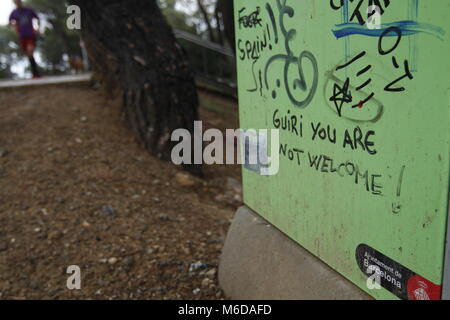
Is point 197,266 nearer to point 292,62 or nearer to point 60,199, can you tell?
point 60,199

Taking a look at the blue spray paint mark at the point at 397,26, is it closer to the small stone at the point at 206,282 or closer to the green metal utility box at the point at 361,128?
the green metal utility box at the point at 361,128

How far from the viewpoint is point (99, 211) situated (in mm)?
3850

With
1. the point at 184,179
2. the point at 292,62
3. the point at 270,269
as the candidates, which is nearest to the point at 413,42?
the point at 292,62

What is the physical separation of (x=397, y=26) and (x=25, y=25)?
9242 millimetres

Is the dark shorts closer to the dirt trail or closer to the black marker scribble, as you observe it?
the dirt trail

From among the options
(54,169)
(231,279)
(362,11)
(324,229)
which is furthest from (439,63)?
(54,169)

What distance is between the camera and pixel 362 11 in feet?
5.05

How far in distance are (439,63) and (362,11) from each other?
0.39m

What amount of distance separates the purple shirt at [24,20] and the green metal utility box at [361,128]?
803 cm

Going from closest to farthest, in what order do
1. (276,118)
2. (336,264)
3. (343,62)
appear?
(343,62) → (336,264) → (276,118)

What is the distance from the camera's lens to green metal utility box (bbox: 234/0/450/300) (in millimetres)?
1341

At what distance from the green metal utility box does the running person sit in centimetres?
804

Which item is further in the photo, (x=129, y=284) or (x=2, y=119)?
(x=2, y=119)

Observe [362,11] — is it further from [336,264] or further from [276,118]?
[336,264]
